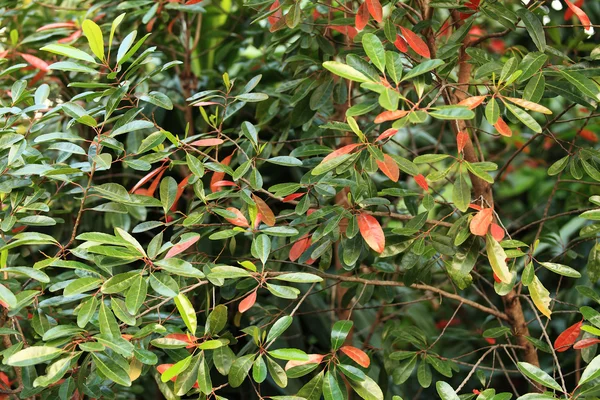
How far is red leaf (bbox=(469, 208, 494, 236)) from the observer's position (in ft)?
2.81

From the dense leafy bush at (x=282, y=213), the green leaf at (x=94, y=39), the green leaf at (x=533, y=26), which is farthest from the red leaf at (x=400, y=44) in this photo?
the green leaf at (x=94, y=39)

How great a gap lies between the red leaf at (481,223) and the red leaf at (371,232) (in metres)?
0.13

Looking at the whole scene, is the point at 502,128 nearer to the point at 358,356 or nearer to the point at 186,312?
the point at 358,356

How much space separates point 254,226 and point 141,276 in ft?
0.66

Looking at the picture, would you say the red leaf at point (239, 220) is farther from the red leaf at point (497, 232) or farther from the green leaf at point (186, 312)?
the red leaf at point (497, 232)

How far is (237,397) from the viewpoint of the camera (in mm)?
1866

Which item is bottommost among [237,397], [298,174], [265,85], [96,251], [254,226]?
[237,397]

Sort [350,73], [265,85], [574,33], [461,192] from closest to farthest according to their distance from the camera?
[350,73], [461,192], [574,33], [265,85]

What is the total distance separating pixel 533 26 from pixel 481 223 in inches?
13.4

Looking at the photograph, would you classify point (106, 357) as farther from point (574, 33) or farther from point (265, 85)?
point (574, 33)

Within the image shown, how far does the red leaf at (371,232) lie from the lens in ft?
3.02

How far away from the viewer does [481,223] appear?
862 mm

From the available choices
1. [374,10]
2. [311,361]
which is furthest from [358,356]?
[374,10]

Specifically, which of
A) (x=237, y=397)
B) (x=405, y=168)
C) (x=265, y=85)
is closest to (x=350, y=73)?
(x=405, y=168)
